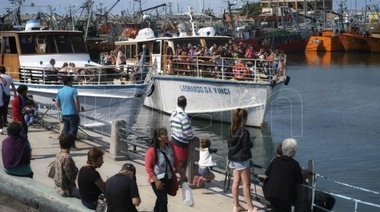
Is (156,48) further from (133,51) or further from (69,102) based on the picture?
(69,102)

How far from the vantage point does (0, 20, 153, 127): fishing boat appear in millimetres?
21469

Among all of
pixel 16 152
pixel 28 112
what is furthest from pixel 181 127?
pixel 28 112

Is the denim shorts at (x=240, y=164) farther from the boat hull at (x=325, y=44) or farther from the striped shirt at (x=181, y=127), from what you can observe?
the boat hull at (x=325, y=44)

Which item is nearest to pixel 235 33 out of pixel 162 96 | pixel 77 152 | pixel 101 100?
pixel 162 96

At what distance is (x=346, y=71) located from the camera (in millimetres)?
56000

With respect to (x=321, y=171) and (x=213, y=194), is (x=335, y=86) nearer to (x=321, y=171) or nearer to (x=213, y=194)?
(x=321, y=171)

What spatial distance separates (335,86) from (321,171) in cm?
2576

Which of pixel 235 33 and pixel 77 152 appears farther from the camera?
pixel 235 33

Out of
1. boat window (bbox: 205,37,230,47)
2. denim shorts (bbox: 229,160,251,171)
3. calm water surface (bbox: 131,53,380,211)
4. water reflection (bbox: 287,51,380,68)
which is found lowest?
water reflection (bbox: 287,51,380,68)

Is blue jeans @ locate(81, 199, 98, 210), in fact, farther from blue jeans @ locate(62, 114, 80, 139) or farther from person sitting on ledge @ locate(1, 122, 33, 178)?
blue jeans @ locate(62, 114, 80, 139)

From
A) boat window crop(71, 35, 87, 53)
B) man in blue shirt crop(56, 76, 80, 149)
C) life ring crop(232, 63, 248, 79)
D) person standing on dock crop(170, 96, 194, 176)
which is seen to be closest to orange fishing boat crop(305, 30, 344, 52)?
life ring crop(232, 63, 248, 79)

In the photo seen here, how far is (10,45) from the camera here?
76.5 feet

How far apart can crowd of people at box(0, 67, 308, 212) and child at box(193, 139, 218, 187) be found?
0.06 feet

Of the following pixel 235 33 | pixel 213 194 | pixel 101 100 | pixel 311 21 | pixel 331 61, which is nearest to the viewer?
pixel 213 194
